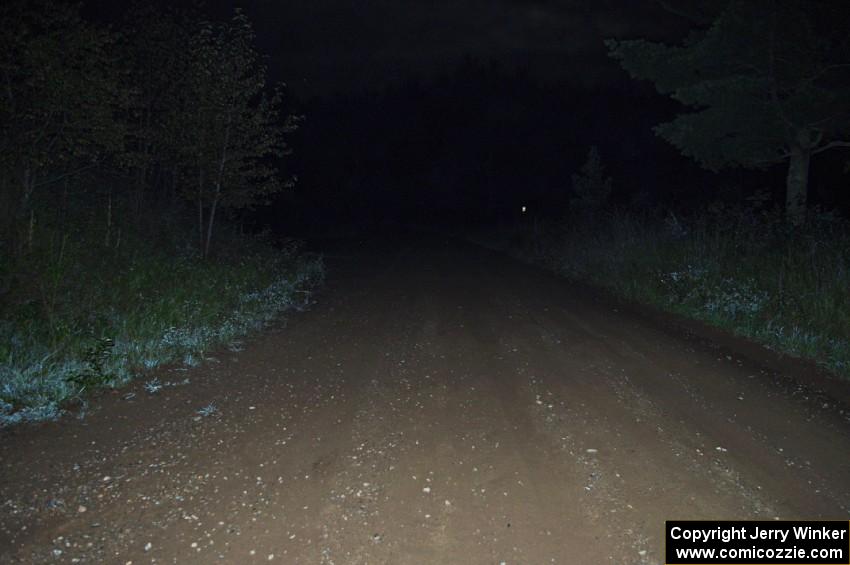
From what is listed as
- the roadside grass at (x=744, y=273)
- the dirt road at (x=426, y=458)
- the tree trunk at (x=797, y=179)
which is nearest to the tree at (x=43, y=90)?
the dirt road at (x=426, y=458)

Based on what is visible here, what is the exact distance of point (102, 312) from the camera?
7867 millimetres

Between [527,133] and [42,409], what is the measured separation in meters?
72.2

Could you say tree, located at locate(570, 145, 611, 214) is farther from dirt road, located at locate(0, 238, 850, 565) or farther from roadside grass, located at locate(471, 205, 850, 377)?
dirt road, located at locate(0, 238, 850, 565)

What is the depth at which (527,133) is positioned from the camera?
237 feet

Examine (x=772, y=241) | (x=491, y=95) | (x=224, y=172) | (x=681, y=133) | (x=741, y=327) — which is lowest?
(x=741, y=327)

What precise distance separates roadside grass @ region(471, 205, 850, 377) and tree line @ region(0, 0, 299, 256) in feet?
30.1

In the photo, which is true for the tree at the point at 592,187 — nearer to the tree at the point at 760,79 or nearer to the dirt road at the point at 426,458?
the tree at the point at 760,79

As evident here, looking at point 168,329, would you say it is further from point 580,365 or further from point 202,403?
point 580,365

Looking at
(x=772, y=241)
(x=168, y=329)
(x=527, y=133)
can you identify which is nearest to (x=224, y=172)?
(x=168, y=329)

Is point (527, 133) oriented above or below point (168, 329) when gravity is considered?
above

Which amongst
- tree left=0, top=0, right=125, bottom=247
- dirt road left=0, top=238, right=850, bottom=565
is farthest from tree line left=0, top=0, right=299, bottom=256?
dirt road left=0, top=238, right=850, bottom=565

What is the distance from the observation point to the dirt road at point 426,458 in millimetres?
3367

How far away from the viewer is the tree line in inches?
332

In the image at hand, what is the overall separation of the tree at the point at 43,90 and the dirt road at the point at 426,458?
4801mm
